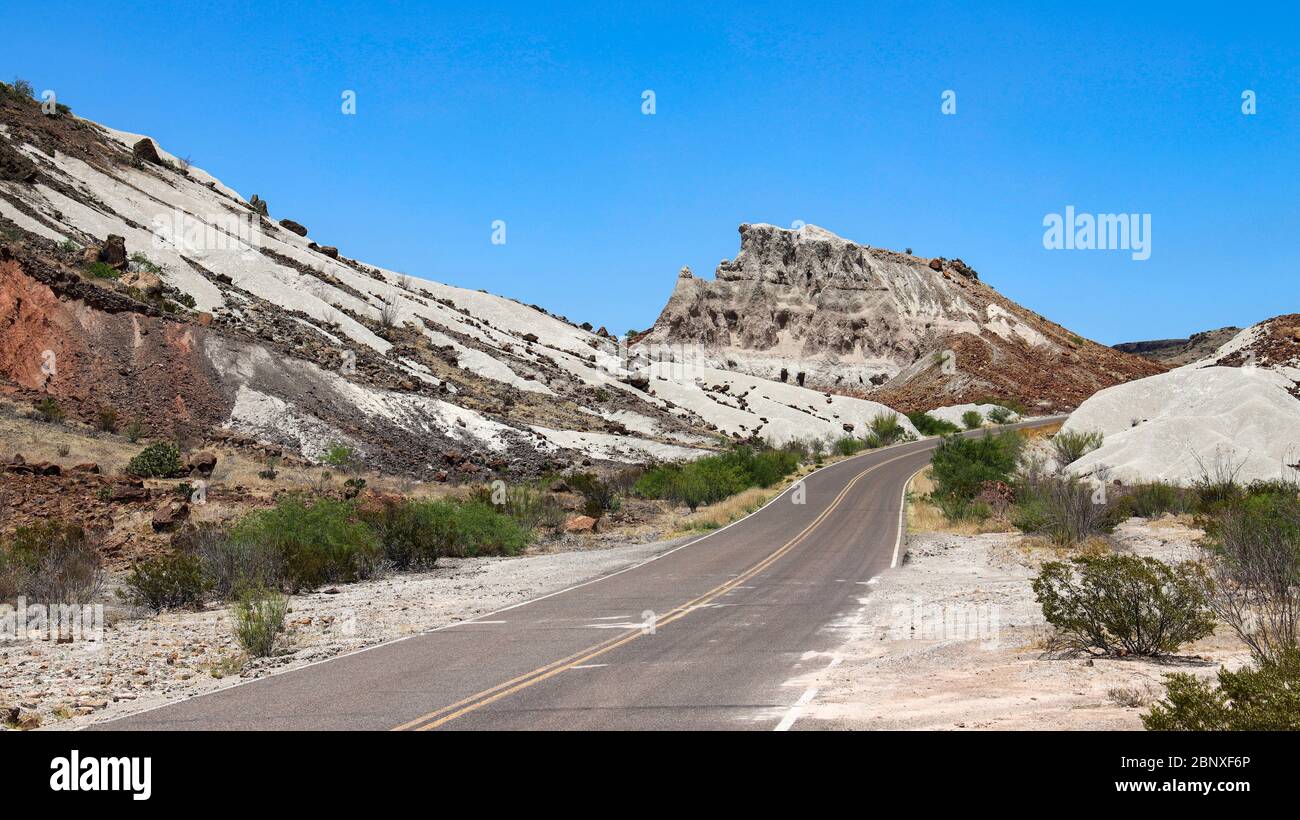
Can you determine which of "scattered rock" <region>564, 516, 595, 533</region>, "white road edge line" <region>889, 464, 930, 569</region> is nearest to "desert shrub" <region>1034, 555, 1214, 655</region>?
"white road edge line" <region>889, 464, 930, 569</region>

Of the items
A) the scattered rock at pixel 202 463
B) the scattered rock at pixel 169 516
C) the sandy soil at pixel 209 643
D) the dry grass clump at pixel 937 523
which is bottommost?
the sandy soil at pixel 209 643

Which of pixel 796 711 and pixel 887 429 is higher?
pixel 887 429

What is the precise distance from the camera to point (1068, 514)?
26.0 meters

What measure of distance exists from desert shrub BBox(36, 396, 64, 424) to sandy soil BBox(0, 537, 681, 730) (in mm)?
18612

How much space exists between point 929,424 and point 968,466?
1824 inches

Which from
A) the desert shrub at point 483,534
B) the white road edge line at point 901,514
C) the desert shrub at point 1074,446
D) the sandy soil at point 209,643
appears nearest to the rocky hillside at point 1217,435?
the desert shrub at point 1074,446

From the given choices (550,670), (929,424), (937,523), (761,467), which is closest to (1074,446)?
(937,523)

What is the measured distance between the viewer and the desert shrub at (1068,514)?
84.7 feet

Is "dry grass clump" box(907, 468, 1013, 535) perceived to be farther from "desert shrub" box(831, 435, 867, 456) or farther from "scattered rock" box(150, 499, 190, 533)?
"desert shrub" box(831, 435, 867, 456)

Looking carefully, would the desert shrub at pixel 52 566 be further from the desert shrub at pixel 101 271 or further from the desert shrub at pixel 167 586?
the desert shrub at pixel 101 271

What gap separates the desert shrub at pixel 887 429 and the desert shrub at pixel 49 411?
5973 centimetres

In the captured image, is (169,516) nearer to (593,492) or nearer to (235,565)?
(235,565)

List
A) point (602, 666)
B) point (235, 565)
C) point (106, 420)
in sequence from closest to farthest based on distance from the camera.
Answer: point (602, 666) < point (235, 565) < point (106, 420)

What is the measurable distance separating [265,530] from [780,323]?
10468cm
